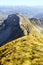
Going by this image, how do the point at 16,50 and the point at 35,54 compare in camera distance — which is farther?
the point at 16,50

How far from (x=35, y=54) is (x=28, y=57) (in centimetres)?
473

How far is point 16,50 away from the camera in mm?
65500

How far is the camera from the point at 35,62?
5009 cm

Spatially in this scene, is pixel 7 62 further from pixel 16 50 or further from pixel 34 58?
pixel 16 50

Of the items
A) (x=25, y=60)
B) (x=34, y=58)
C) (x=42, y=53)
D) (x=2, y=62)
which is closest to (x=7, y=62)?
(x=2, y=62)

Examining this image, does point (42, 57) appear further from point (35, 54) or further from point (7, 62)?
point (7, 62)

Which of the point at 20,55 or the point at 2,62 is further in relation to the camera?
the point at 20,55

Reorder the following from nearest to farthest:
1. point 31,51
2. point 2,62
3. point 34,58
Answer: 1. point 2,62
2. point 34,58
3. point 31,51

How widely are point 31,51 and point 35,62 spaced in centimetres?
1431

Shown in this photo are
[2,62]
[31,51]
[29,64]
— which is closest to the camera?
[29,64]

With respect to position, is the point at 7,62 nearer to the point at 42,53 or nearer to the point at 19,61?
the point at 19,61

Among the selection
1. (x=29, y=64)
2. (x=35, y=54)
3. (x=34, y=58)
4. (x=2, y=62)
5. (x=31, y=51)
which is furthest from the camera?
(x=31, y=51)

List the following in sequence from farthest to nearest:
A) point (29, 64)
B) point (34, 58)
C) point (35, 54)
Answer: point (35, 54) → point (34, 58) → point (29, 64)

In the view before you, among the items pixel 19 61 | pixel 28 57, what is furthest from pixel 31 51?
pixel 19 61
